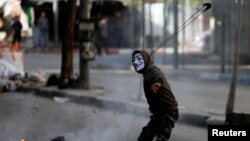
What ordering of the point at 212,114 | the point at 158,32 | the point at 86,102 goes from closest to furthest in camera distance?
1. the point at 212,114
2. the point at 86,102
3. the point at 158,32

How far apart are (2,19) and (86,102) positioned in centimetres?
467

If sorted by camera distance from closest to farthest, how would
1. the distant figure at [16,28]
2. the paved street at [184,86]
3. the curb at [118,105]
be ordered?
the curb at [118,105] → the paved street at [184,86] → the distant figure at [16,28]

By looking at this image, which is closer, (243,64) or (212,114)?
(212,114)

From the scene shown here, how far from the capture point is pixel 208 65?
58.7 ft

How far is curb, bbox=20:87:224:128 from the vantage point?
8.81 m

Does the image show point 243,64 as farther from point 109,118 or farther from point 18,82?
point 109,118

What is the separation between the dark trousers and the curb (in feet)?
10.7

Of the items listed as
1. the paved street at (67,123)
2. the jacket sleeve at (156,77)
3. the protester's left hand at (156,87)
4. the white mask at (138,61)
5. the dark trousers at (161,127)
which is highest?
the white mask at (138,61)

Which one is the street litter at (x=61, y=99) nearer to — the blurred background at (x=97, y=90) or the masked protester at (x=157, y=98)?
the blurred background at (x=97, y=90)

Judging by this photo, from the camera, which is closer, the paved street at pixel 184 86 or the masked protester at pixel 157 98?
the masked protester at pixel 157 98

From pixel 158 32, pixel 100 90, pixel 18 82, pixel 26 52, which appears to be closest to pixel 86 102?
pixel 100 90

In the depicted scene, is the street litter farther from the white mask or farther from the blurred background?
the white mask

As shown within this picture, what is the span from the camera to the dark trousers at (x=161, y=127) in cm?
538

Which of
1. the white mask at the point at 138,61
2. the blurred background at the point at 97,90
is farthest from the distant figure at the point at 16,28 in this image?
the white mask at the point at 138,61
